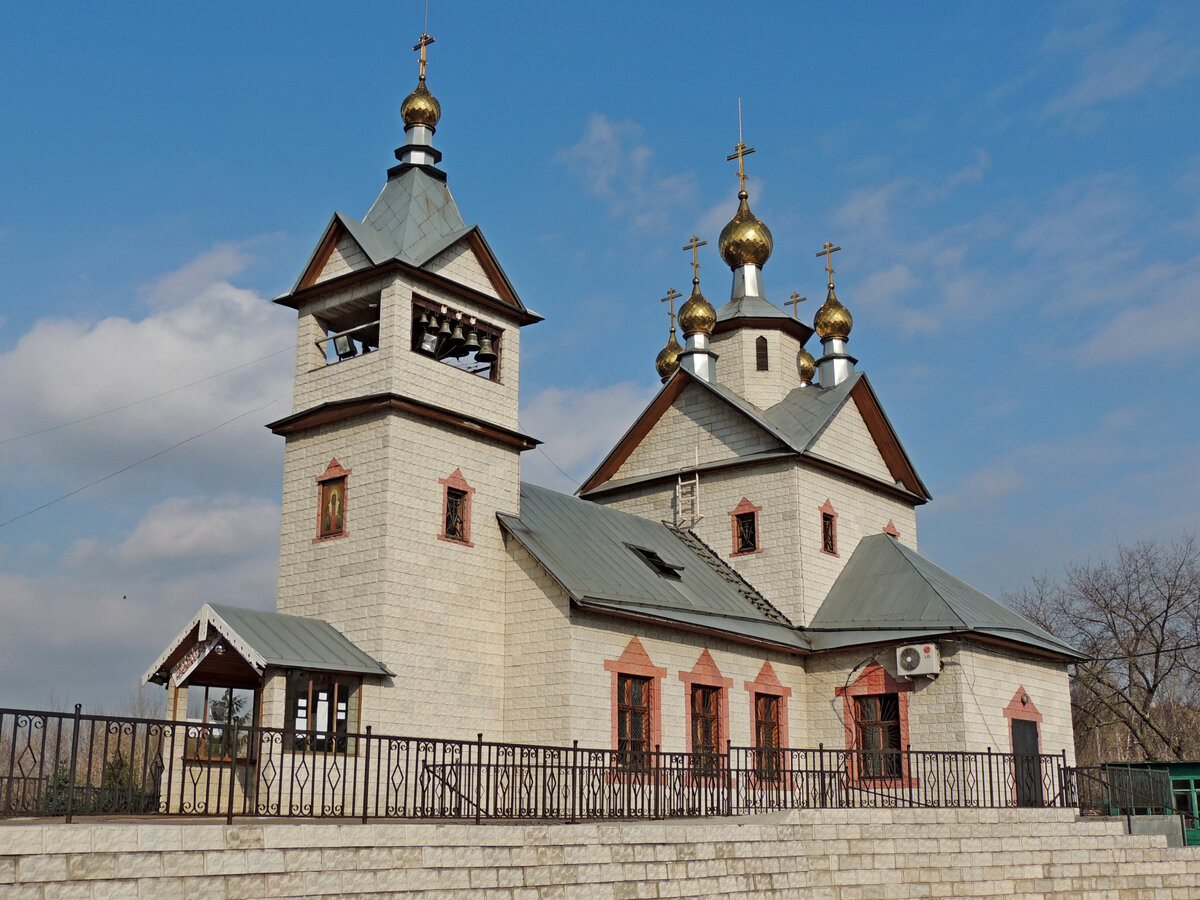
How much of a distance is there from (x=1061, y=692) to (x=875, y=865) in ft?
37.8

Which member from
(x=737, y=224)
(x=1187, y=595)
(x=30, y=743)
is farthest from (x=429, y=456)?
(x=1187, y=595)

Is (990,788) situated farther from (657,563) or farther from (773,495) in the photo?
(773,495)

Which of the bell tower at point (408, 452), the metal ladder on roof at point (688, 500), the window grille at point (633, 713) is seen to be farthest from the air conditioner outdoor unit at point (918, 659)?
the bell tower at point (408, 452)

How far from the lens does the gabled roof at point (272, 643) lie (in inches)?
648

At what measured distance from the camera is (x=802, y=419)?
27.1 m

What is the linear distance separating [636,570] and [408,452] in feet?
16.6

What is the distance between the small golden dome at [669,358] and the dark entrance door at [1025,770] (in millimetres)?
13422

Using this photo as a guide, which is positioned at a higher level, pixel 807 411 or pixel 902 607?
pixel 807 411

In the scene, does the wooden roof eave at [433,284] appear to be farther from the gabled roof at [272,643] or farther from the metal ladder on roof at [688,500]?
the metal ladder on roof at [688,500]

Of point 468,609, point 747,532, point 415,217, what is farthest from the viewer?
point 747,532

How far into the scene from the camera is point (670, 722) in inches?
810

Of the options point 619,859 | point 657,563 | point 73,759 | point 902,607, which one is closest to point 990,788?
point 902,607

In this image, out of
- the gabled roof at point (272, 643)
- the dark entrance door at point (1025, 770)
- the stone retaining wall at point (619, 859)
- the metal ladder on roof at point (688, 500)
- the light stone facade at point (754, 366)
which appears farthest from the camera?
the light stone facade at point (754, 366)

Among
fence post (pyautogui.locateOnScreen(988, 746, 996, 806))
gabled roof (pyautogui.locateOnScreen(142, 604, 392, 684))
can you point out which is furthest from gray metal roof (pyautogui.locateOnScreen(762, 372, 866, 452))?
gabled roof (pyautogui.locateOnScreen(142, 604, 392, 684))
